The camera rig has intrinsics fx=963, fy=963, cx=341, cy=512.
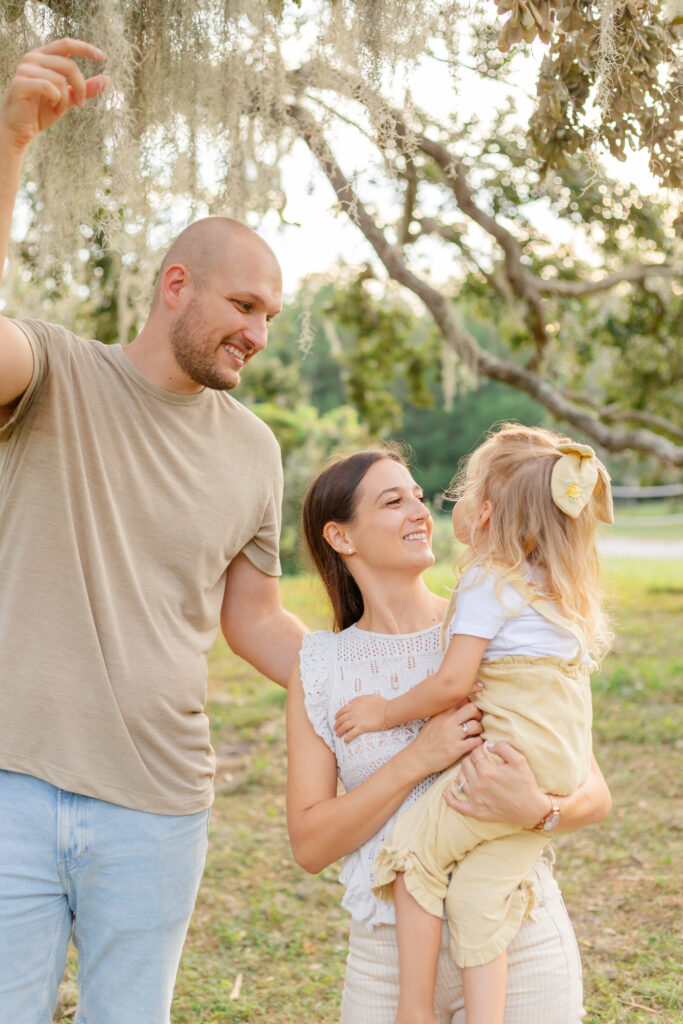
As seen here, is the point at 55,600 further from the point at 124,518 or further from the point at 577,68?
the point at 577,68

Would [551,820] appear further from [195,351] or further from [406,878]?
[195,351]

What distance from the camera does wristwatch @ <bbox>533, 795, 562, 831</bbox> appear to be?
1750 millimetres

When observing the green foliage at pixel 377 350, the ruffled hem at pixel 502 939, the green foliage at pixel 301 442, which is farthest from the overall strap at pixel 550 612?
the green foliage at pixel 301 442

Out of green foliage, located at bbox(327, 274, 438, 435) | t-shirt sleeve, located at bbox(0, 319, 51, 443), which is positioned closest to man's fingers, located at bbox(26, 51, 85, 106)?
t-shirt sleeve, located at bbox(0, 319, 51, 443)

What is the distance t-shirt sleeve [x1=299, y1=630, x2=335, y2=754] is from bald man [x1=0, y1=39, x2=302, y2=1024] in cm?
23

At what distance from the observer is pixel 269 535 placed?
89.4 inches

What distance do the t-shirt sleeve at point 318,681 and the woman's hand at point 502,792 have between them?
0.31 metres

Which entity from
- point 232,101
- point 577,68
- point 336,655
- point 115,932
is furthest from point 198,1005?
point 577,68

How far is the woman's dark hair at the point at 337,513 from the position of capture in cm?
212

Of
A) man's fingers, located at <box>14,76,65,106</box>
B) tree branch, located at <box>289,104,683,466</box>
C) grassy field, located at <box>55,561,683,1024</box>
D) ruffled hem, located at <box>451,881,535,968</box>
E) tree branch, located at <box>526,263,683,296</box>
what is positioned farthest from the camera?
tree branch, located at <box>526,263,683,296</box>

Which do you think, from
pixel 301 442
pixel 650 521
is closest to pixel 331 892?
pixel 301 442

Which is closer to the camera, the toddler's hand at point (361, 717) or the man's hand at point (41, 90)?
the man's hand at point (41, 90)

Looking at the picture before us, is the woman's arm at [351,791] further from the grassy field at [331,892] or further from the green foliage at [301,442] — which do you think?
the green foliage at [301,442]

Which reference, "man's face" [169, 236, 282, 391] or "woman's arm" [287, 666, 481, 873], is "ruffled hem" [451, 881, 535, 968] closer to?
"woman's arm" [287, 666, 481, 873]
